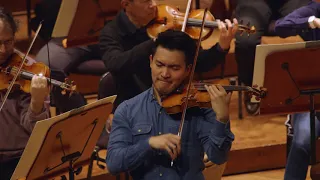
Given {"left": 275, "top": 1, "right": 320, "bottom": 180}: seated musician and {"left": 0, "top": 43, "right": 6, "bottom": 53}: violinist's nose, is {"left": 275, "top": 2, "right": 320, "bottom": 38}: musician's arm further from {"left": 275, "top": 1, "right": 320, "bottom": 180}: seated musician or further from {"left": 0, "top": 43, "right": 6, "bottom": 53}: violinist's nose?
{"left": 0, "top": 43, "right": 6, "bottom": 53}: violinist's nose

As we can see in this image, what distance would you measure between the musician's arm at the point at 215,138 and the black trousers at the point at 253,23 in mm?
1496

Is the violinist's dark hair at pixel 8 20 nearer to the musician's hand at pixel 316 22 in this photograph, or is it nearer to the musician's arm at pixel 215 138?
the musician's arm at pixel 215 138

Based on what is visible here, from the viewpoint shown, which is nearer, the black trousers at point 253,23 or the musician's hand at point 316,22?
the musician's hand at point 316,22

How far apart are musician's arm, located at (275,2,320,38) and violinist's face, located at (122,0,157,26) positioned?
670mm

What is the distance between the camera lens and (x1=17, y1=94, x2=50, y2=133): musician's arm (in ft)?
9.98

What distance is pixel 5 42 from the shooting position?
3123 millimetres

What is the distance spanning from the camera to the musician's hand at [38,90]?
2.96m

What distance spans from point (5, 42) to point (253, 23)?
1603 mm

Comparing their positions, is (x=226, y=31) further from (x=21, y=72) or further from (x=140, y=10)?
(x=21, y=72)

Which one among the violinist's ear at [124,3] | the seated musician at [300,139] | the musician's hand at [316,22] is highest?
the violinist's ear at [124,3]

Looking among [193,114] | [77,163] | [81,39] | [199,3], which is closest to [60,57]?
[81,39]

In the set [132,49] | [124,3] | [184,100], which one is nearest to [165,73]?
[184,100]

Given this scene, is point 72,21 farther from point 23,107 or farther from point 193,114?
point 193,114

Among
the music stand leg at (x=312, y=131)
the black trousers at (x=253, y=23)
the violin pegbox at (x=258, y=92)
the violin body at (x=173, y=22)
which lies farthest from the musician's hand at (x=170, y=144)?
the black trousers at (x=253, y=23)
